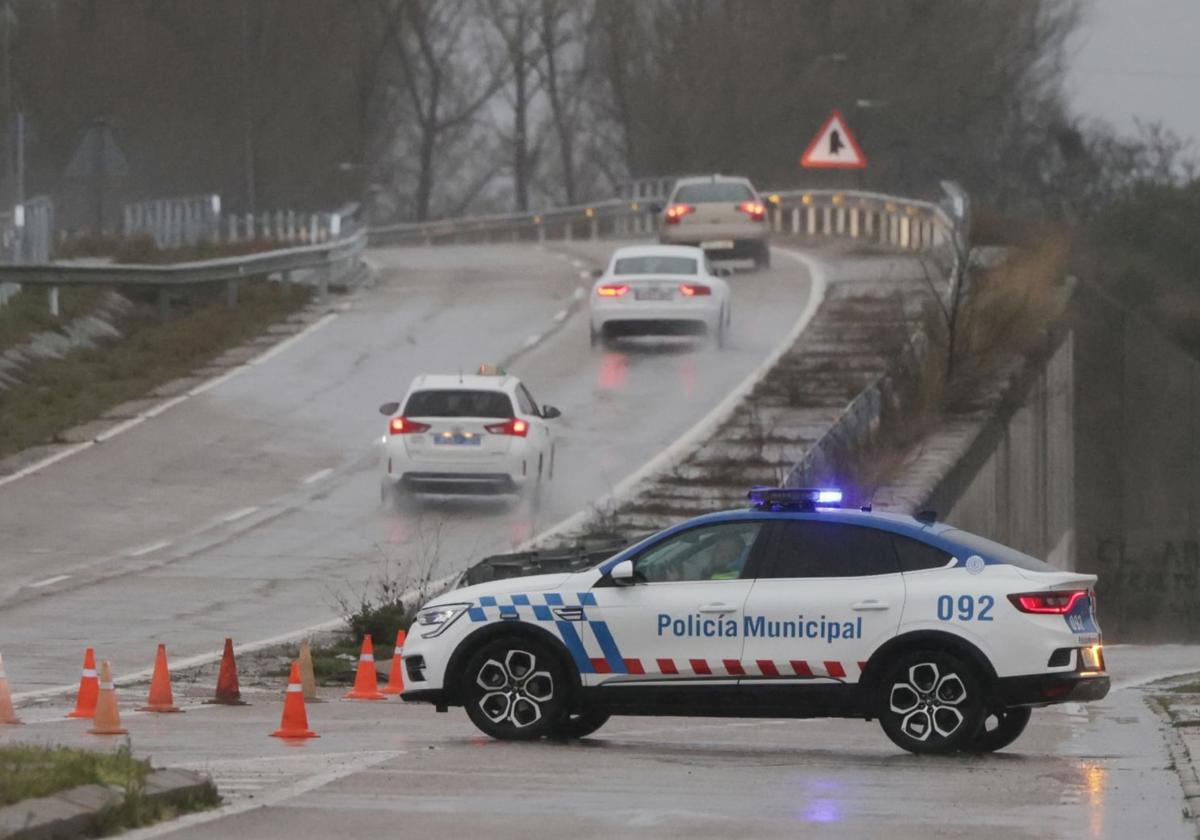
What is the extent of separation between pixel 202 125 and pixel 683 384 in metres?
49.3

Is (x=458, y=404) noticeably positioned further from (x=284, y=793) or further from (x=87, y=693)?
(x=284, y=793)

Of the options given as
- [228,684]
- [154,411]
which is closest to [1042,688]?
[228,684]

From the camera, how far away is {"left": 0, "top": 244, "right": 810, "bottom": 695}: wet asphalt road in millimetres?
21531

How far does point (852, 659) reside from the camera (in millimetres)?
13125

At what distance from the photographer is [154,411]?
33500 millimetres

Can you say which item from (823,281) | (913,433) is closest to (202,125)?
(823,281)

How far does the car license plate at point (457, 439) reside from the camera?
2748cm

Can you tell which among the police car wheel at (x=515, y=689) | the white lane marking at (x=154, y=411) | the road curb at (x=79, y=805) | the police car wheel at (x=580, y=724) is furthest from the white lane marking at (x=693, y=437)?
the road curb at (x=79, y=805)

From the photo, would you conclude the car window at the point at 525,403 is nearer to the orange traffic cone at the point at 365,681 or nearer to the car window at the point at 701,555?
the orange traffic cone at the point at 365,681

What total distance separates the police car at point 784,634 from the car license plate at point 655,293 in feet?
78.7

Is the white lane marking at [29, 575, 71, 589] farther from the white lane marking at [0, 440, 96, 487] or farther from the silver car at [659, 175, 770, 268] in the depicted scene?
the silver car at [659, 175, 770, 268]

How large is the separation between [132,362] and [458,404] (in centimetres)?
1087

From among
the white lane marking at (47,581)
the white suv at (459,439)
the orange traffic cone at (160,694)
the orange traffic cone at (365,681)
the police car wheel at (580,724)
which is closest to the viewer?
Answer: the police car wheel at (580,724)

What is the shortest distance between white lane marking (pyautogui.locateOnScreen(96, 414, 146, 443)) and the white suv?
5297 mm
